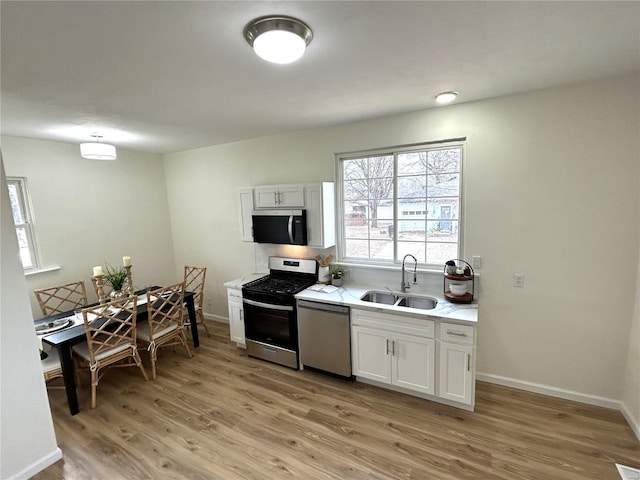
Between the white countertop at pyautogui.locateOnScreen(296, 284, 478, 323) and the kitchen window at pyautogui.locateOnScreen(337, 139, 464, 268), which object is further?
the kitchen window at pyautogui.locateOnScreen(337, 139, 464, 268)

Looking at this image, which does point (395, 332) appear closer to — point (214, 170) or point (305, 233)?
point (305, 233)

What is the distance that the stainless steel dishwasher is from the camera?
9.48 feet

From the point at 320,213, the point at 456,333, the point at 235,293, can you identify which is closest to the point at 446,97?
the point at 320,213

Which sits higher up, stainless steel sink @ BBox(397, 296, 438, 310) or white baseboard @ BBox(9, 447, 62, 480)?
stainless steel sink @ BBox(397, 296, 438, 310)

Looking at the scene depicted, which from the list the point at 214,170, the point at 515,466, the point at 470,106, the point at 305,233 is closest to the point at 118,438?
the point at 305,233

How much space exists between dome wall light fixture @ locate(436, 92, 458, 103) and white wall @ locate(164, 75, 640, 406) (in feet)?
0.76

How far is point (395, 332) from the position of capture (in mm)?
2666

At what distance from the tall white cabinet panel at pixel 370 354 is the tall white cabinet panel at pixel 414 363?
85mm

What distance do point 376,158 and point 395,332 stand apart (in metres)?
1.85

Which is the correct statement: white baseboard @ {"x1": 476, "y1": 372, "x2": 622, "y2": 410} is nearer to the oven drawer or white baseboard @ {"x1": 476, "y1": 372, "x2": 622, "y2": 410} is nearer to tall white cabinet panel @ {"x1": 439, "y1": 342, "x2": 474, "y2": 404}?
tall white cabinet panel @ {"x1": 439, "y1": 342, "x2": 474, "y2": 404}

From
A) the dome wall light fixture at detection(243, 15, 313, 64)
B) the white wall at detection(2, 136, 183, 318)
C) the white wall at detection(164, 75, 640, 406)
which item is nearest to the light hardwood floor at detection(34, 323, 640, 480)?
the white wall at detection(164, 75, 640, 406)

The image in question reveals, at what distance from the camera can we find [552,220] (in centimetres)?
248

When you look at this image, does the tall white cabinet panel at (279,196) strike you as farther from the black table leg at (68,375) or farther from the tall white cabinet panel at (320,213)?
the black table leg at (68,375)

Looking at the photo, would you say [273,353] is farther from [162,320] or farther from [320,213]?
[320,213]
